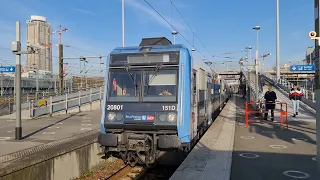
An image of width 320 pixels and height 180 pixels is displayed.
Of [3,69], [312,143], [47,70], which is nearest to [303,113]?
[312,143]

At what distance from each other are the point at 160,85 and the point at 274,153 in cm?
362

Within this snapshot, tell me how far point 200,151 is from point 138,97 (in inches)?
84.9

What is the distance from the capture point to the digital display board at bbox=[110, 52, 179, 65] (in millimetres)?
8099

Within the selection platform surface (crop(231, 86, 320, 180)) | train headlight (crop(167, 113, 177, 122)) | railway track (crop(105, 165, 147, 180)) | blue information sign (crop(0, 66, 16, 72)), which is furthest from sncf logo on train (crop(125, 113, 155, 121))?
blue information sign (crop(0, 66, 16, 72))

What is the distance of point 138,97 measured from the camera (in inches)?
316

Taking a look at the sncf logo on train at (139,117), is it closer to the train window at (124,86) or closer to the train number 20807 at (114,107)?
the train number 20807 at (114,107)

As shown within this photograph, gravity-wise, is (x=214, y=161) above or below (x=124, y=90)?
below

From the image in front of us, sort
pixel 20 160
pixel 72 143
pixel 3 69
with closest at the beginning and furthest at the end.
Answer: pixel 20 160
pixel 72 143
pixel 3 69

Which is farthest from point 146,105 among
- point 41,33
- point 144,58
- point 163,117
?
→ point 41,33

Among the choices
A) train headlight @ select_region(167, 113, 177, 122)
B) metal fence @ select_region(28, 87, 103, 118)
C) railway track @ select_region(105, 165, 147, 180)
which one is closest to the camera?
train headlight @ select_region(167, 113, 177, 122)

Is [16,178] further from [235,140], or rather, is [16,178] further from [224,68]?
[224,68]

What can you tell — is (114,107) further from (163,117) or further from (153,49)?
(153,49)

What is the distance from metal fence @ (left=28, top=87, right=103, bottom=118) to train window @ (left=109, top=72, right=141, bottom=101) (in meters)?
13.0

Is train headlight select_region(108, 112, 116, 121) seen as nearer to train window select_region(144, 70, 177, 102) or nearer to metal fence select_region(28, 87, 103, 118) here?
train window select_region(144, 70, 177, 102)
